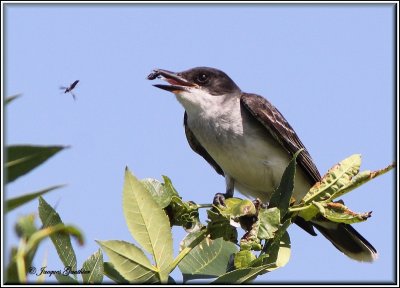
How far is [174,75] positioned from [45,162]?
5.37 metres

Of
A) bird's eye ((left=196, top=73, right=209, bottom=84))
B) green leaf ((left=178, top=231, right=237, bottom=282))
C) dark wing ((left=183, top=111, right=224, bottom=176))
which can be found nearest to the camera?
green leaf ((left=178, top=231, right=237, bottom=282))

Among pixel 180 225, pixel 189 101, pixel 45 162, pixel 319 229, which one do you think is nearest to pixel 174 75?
pixel 189 101

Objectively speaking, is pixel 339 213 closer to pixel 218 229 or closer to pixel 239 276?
pixel 218 229

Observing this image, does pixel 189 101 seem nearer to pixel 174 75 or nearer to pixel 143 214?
pixel 174 75

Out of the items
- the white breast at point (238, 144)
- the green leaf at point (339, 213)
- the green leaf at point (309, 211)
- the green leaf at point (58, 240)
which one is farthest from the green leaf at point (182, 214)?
the white breast at point (238, 144)

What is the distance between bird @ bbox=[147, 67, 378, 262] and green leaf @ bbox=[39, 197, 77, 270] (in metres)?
3.83

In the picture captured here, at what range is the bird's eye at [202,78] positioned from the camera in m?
7.33

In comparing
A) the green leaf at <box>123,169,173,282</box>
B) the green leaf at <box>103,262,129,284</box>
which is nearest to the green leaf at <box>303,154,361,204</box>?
the green leaf at <box>123,169,173,282</box>

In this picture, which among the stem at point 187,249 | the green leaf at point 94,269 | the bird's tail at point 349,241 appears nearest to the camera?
the green leaf at point 94,269

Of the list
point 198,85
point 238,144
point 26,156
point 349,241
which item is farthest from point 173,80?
point 26,156

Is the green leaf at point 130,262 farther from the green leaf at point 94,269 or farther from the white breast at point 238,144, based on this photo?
the white breast at point 238,144

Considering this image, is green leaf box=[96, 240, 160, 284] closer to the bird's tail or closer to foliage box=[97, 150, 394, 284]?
foliage box=[97, 150, 394, 284]

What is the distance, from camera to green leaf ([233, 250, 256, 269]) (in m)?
3.23

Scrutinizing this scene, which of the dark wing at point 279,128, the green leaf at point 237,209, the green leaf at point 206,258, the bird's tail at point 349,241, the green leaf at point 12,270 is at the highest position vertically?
the green leaf at point 12,270
